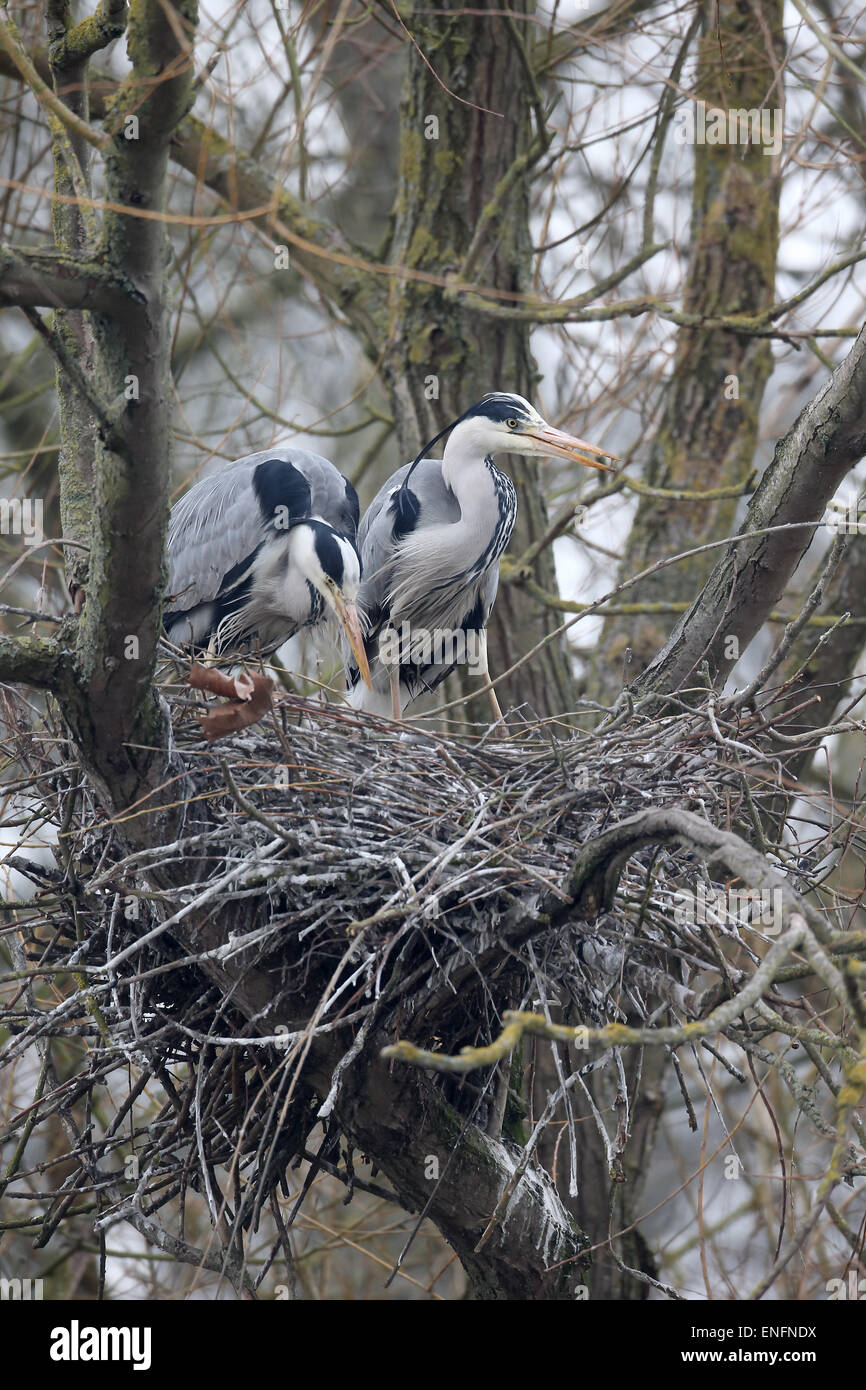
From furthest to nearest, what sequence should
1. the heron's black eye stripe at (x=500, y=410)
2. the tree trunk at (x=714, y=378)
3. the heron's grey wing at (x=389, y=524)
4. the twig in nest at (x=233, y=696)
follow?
1. the tree trunk at (x=714, y=378)
2. the heron's grey wing at (x=389, y=524)
3. the heron's black eye stripe at (x=500, y=410)
4. the twig in nest at (x=233, y=696)

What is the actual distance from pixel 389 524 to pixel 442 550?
23cm

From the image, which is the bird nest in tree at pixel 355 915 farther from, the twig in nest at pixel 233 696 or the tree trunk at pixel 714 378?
the tree trunk at pixel 714 378

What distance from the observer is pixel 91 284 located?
2.06m

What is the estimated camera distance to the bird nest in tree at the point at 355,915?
8.20 feet

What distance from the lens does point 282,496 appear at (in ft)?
13.5

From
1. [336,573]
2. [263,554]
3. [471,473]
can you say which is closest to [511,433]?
[471,473]

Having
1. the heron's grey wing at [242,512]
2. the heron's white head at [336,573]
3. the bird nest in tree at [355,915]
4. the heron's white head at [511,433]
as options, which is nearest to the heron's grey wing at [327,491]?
the heron's grey wing at [242,512]

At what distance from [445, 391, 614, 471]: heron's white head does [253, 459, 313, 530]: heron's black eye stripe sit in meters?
0.51

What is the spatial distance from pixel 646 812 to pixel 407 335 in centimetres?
296

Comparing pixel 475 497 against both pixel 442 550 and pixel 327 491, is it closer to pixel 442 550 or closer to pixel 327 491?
pixel 442 550

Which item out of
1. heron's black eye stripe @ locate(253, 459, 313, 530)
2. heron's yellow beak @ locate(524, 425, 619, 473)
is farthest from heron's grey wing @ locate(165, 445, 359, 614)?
heron's yellow beak @ locate(524, 425, 619, 473)

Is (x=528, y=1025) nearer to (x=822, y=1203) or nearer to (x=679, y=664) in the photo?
(x=822, y=1203)

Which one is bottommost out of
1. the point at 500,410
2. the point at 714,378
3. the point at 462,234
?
the point at 500,410

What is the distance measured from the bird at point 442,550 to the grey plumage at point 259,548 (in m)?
0.17
